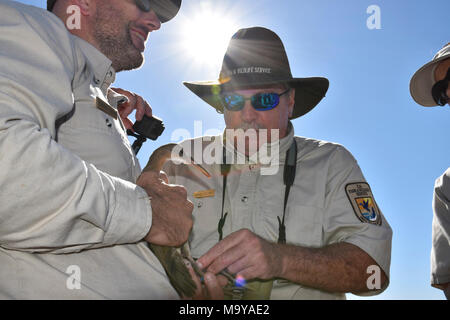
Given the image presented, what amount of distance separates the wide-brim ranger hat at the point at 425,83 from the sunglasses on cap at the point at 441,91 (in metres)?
0.20

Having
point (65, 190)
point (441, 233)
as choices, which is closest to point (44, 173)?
point (65, 190)

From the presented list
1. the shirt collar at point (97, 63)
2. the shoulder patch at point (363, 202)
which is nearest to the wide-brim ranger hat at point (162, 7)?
the shirt collar at point (97, 63)

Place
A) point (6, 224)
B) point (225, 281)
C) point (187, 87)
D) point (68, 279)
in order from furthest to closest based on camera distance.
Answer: point (187, 87)
point (225, 281)
point (68, 279)
point (6, 224)

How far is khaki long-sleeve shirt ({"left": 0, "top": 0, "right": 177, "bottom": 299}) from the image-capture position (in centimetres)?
148

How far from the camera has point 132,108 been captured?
3.67 m

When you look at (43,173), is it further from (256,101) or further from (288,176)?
(256,101)

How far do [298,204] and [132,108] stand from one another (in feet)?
6.13

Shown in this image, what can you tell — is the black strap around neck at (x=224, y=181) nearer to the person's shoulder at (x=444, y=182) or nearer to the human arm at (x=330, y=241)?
the human arm at (x=330, y=241)

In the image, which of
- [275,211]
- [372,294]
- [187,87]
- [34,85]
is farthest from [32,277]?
[187,87]

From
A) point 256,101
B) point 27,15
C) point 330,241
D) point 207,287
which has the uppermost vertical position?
point 27,15

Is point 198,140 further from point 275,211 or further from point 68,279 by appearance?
point 68,279

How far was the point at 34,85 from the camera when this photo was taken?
165 centimetres

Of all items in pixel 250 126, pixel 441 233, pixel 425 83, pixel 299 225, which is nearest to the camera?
pixel 299 225
